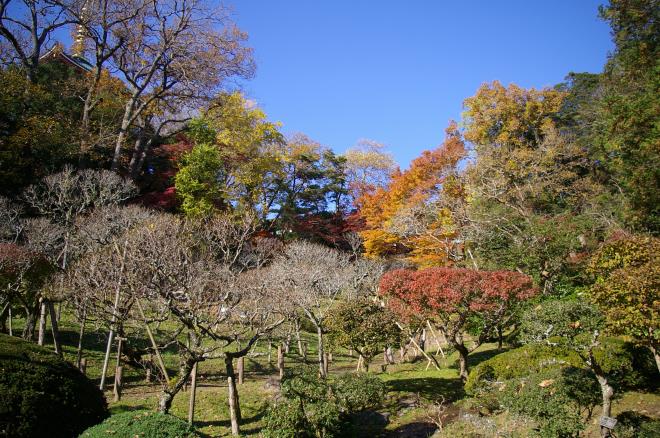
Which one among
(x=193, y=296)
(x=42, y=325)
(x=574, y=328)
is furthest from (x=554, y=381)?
(x=42, y=325)

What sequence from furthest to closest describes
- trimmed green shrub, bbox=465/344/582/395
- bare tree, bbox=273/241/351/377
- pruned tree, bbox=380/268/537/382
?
bare tree, bbox=273/241/351/377, pruned tree, bbox=380/268/537/382, trimmed green shrub, bbox=465/344/582/395

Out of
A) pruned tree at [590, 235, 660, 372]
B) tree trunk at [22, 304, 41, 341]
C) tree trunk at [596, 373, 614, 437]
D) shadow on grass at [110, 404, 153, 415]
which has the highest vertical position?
pruned tree at [590, 235, 660, 372]

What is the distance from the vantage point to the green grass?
9.88m

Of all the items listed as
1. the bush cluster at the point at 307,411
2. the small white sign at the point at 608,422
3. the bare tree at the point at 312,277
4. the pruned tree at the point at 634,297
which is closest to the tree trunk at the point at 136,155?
the bare tree at the point at 312,277

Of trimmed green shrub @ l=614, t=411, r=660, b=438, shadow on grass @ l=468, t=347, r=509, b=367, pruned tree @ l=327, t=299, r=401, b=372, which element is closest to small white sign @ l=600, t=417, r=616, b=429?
trimmed green shrub @ l=614, t=411, r=660, b=438

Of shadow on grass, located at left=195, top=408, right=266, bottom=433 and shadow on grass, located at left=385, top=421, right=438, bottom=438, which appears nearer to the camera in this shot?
shadow on grass, located at left=385, top=421, right=438, bottom=438

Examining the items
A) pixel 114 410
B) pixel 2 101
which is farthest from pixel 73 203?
pixel 114 410

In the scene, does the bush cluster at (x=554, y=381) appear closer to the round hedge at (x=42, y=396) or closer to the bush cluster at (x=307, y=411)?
the bush cluster at (x=307, y=411)

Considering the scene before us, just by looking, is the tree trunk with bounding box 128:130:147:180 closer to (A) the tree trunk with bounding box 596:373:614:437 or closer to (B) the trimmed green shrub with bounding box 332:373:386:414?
(B) the trimmed green shrub with bounding box 332:373:386:414

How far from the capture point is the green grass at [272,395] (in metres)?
9.88

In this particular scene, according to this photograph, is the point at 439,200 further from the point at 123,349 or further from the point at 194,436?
the point at 194,436

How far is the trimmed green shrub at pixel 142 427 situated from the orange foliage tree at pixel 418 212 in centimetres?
1928

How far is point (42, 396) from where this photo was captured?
273 inches

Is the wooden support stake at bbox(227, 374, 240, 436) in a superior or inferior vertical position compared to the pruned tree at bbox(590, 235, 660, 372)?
inferior
